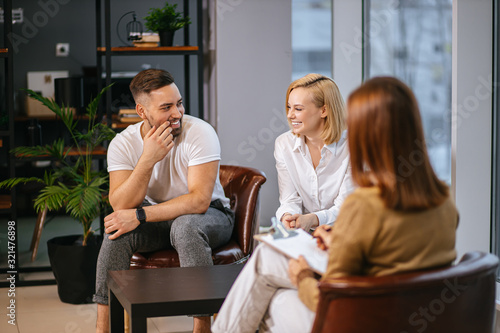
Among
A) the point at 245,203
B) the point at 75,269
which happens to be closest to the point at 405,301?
the point at 245,203

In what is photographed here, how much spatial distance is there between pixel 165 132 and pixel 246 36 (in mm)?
1653

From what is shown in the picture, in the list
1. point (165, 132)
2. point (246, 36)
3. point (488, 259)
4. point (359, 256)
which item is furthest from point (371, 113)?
point (246, 36)

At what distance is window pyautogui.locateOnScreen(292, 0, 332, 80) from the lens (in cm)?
454

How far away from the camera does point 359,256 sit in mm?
1401

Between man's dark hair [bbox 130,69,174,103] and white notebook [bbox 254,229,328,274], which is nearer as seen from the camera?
white notebook [bbox 254,229,328,274]

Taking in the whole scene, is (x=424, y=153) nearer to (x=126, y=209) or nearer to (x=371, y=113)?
(x=371, y=113)

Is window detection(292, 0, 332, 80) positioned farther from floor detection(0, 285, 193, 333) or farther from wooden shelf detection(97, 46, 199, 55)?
floor detection(0, 285, 193, 333)

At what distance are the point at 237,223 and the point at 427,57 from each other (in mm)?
1596

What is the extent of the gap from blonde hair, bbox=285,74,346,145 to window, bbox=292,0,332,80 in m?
1.93

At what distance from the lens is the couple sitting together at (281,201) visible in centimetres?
142

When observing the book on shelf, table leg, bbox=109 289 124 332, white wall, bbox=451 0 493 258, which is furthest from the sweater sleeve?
the book on shelf

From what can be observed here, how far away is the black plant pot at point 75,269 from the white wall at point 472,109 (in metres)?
2.06

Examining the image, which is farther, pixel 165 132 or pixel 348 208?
pixel 165 132

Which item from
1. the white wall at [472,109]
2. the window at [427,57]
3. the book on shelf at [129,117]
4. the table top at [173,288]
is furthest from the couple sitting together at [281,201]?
the book on shelf at [129,117]
